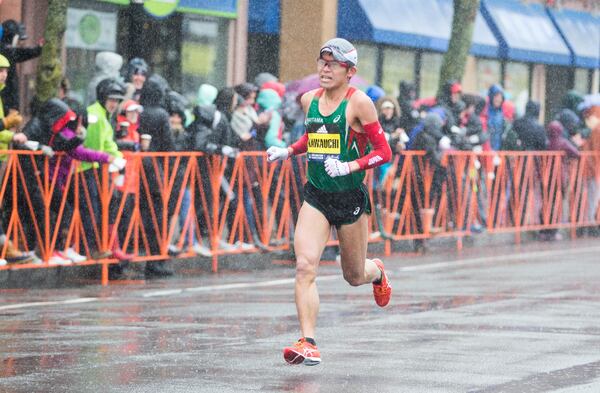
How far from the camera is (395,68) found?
32.0m

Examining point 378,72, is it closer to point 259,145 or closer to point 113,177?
point 259,145

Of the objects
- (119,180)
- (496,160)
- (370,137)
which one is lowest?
(496,160)

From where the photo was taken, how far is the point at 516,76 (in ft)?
126

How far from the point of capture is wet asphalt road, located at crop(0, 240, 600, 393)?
9.25 metres

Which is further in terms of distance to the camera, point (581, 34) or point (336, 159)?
point (581, 34)

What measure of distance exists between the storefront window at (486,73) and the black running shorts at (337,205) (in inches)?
1019

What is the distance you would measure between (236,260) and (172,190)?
5.99 feet

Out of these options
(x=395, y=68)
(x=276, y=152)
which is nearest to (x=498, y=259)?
(x=276, y=152)

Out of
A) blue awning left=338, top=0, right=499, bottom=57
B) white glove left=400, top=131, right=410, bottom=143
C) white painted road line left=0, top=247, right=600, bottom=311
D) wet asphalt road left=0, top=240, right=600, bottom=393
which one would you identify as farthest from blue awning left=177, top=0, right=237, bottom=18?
wet asphalt road left=0, top=240, right=600, bottom=393

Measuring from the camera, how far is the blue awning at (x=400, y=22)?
29.8 m

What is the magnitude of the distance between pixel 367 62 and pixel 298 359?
21.6m

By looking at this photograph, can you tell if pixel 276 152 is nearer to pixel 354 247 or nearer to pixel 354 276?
pixel 354 247

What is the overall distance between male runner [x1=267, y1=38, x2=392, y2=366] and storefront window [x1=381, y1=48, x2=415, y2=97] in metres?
21.2

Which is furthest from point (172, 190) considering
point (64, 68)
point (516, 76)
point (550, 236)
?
point (516, 76)
